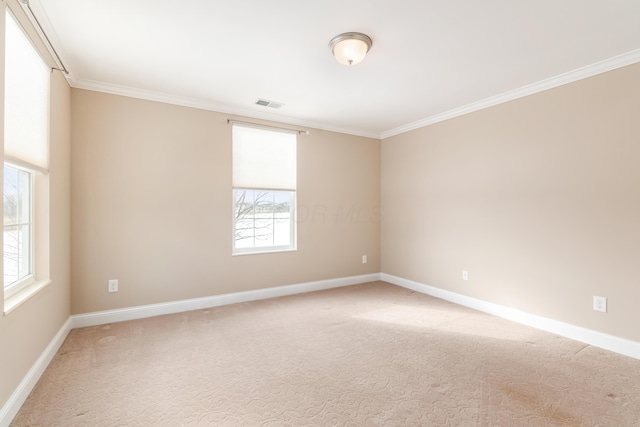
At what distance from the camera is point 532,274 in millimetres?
3207

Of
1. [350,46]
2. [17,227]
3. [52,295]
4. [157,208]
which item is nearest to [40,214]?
[17,227]

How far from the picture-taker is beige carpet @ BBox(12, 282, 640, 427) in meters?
1.82

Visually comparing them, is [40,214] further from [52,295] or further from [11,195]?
[52,295]

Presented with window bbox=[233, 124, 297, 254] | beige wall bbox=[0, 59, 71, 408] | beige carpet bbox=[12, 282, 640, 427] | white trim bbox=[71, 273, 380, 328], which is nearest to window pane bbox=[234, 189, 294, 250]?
window bbox=[233, 124, 297, 254]

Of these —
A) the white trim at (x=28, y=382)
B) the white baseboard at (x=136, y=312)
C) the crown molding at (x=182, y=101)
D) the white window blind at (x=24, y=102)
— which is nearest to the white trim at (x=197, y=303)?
the white baseboard at (x=136, y=312)

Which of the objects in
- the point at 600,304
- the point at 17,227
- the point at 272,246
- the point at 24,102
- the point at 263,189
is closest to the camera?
the point at 24,102

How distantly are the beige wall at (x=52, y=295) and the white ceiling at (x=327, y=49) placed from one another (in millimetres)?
510

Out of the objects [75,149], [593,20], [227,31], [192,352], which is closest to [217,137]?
[75,149]

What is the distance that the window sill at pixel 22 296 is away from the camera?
1780 mm

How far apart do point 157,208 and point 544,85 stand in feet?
14.1

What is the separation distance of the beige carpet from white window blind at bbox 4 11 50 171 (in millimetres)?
1587

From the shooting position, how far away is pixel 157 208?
11.2 feet

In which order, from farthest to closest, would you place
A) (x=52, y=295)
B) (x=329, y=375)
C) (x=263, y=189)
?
1. (x=263, y=189)
2. (x=52, y=295)
3. (x=329, y=375)

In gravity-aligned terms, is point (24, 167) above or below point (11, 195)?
above
